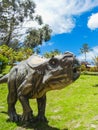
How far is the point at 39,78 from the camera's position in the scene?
9.39m

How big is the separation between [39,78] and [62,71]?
1011 mm

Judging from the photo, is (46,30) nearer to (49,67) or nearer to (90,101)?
(90,101)

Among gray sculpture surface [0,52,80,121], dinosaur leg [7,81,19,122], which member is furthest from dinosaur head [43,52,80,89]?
dinosaur leg [7,81,19,122]

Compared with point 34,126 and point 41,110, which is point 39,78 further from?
point 34,126

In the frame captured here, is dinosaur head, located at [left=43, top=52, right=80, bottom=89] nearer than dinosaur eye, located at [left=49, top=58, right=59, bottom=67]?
Yes

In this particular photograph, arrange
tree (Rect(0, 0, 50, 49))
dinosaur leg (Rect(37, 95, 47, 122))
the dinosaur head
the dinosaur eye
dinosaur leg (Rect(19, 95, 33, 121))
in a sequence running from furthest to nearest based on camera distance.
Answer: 1. tree (Rect(0, 0, 50, 49))
2. dinosaur leg (Rect(37, 95, 47, 122))
3. dinosaur leg (Rect(19, 95, 33, 121))
4. the dinosaur eye
5. the dinosaur head

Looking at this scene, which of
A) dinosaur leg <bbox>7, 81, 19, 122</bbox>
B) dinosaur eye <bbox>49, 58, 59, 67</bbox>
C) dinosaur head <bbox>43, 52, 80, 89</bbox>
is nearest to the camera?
dinosaur head <bbox>43, 52, 80, 89</bbox>

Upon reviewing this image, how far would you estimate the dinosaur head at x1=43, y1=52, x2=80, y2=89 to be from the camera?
28.3 ft

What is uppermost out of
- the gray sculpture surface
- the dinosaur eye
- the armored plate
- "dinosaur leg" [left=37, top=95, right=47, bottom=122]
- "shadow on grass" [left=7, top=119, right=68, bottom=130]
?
the armored plate

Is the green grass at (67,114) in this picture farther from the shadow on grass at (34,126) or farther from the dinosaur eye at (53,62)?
the dinosaur eye at (53,62)

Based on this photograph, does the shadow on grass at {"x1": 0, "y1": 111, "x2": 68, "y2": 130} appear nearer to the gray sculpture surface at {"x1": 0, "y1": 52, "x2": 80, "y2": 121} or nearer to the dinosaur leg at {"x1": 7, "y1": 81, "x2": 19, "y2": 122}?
the gray sculpture surface at {"x1": 0, "y1": 52, "x2": 80, "y2": 121}

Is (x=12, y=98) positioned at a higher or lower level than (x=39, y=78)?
lower

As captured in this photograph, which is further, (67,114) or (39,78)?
(67,114)

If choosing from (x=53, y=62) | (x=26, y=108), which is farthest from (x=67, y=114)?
(x=53, y=62)
